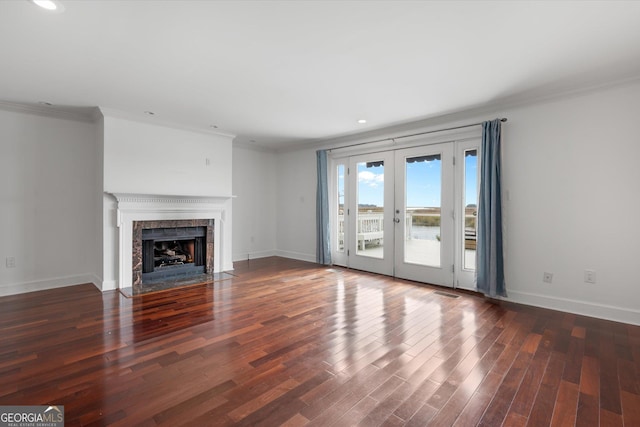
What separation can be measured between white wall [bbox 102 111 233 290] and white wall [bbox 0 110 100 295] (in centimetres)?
43

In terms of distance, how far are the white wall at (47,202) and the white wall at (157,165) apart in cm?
43

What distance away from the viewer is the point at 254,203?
662 centimetres

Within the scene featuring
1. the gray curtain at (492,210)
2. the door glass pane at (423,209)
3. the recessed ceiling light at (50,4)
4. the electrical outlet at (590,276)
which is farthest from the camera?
the door glass pane at (423,209)

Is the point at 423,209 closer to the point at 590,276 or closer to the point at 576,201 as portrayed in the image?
the point at 576,201

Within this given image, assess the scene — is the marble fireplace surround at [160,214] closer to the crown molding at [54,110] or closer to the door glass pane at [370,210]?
the crown molding at [54,110]

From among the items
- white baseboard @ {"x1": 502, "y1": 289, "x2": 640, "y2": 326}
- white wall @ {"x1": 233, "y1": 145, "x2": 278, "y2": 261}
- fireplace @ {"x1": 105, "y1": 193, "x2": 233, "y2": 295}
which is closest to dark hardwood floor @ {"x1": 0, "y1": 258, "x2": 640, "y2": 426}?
white baseboard @ {"x1": 502, "y1": 289, "x2": 640, "y2": 326}

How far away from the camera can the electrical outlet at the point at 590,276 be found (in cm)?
326

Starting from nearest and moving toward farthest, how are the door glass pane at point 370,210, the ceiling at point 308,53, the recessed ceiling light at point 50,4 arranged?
the recessed ceiling light at point 50,4, the ceiling at point 308,53, the door glass pane at point 370,210

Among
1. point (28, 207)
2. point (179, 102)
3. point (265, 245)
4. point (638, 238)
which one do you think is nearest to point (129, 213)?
point (28, 207)

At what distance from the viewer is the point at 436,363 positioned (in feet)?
7.45

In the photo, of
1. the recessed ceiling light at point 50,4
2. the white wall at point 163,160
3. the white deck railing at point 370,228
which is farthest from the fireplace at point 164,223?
the recessed ceiling light at point 50,4

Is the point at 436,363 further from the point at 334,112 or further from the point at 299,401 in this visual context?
the point at 334,112

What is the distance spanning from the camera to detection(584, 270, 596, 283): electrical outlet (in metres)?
3.26

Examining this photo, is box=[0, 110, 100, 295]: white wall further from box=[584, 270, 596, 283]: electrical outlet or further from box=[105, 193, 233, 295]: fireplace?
box=[584, 270, 596, 283]: electrical outlet
